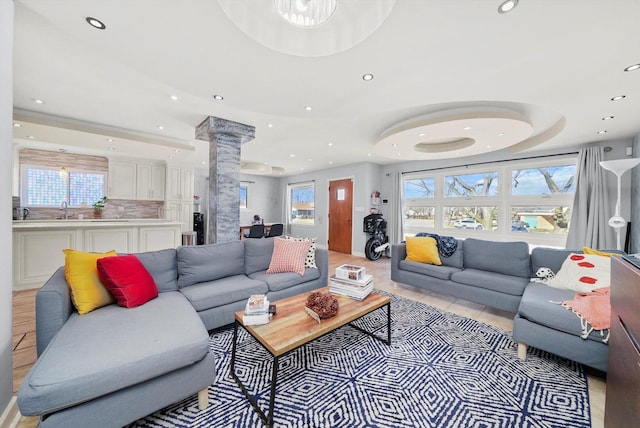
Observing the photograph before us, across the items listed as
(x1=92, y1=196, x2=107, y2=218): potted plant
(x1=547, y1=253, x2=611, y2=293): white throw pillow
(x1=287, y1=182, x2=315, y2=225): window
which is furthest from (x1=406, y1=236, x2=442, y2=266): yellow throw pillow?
(x1=92, y1=196, x2=107, y2=218): potted plant

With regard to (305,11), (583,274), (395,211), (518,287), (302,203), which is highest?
(305,11)

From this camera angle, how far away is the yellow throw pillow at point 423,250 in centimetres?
333

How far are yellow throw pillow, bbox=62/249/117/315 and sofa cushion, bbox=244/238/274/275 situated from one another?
122cm

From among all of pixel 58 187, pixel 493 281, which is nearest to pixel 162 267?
pixel 493 281

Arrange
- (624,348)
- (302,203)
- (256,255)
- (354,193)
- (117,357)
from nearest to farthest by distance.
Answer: (624,348)
(117,357)
(256,255)
(354,193)
(302,203)

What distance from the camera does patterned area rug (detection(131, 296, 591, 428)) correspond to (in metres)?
1.33

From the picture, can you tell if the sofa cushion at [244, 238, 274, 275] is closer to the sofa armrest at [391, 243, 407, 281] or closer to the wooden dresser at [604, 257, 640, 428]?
the sofa armrest at [391, 243, 407, 281]

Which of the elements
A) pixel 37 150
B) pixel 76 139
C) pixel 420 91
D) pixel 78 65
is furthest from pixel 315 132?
pixel 37 150

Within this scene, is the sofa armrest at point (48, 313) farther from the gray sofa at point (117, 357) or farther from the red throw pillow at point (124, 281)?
the red throw pillow at point (124, 281)

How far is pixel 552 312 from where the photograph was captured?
1783 mm

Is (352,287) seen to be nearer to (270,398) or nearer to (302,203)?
(270,398)

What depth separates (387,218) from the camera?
6.21 meters

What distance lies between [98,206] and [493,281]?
7403 mm

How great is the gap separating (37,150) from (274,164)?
4796mm
